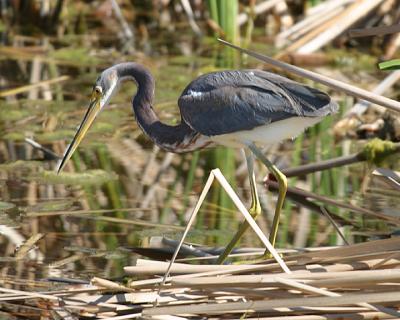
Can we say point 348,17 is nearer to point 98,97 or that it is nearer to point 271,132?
point 98,97

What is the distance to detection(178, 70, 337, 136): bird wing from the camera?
4.39 metres

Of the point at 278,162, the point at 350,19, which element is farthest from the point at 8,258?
the point at 350,19

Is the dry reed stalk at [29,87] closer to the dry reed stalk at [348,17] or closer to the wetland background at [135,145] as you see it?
the wetland background at [135,145]

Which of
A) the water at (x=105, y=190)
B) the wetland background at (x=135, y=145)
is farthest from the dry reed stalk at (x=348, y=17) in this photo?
the water at (x=105, y=190)

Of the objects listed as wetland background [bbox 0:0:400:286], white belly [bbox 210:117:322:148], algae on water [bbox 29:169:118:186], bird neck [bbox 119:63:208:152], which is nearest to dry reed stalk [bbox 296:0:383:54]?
wetland background [bbox 0:0:400:286]

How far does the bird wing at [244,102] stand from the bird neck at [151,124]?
0.10m

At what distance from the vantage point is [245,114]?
4.46 meters

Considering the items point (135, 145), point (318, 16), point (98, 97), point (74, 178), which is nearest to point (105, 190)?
point (74, 178)

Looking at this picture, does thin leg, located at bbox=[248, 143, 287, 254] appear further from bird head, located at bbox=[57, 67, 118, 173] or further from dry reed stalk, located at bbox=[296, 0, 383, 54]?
dry reed stalk, located at bbox=[296, 0, 383, 54]

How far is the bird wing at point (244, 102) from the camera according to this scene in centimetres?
439

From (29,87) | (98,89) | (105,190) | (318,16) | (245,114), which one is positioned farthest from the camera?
(318,16)

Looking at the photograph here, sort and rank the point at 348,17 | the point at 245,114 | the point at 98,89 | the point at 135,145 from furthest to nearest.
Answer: the point at 348,17
the point at 135,145
the point at 98,89
the point at 245,114

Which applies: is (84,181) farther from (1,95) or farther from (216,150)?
(1,95)

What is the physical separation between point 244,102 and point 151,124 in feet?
1.70
